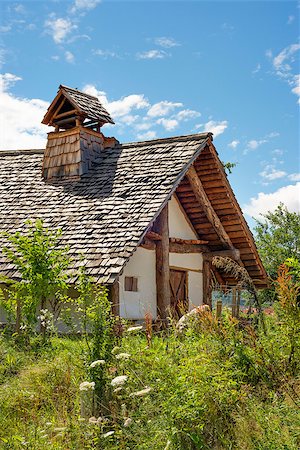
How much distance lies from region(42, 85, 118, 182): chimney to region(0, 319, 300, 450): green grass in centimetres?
877

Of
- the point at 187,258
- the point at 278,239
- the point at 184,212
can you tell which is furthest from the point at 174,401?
the point at 278,239

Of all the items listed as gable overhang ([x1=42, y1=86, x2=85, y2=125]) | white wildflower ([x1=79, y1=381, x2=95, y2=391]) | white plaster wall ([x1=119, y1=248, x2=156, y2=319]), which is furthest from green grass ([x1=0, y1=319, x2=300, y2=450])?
gable overhang ([x1=42, y1=86, x2=85, y2=125])

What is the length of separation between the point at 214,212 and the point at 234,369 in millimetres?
9105

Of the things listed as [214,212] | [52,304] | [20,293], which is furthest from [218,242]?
Answer: [20,293]

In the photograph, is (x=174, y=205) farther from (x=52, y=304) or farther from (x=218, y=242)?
(x=52, y=304)

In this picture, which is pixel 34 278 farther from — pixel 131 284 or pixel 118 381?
pixel 118 381

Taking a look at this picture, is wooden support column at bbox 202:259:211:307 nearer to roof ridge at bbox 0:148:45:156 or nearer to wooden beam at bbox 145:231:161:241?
wooden beam at bbox 145:231:161:241

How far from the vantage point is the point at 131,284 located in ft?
42.3

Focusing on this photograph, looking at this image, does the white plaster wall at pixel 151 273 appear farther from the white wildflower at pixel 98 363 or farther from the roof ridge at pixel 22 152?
the roof ridge at pixel 22 152

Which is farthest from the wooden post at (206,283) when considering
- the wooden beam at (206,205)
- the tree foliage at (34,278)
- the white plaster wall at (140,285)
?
the tree foliage at (34,278)

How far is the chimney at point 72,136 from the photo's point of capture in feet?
50.7

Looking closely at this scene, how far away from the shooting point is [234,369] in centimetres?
614

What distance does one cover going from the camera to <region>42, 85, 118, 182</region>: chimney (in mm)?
15445

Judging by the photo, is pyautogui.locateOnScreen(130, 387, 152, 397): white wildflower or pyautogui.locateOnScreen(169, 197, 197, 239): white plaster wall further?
pyautogui.locateOnScreen(169, 197, 197, 239): white plaster wall
